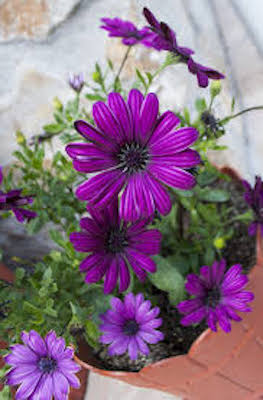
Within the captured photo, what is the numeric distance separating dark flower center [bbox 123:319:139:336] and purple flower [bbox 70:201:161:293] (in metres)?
0.12

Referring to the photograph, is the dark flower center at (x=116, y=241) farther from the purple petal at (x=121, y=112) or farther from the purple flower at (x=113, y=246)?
the purple petal at (x=121, y=112)

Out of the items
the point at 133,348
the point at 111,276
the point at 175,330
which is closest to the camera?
the point at 111,276

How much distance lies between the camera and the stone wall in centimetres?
61

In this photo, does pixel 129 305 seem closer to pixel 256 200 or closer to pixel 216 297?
pixel 216 297

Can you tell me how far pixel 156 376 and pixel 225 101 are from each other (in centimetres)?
41

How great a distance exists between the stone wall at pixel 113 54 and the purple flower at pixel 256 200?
121 millimetres

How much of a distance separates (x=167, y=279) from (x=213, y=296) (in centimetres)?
6

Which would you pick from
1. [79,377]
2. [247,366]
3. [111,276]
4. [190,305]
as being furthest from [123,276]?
[79,377]

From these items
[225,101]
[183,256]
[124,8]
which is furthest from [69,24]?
[183,256]

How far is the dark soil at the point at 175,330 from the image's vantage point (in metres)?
0.72

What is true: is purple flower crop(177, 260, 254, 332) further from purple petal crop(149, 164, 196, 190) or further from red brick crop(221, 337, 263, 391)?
purple petal crop(149, 164, 196, 190)

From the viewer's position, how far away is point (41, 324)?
2.02 feet

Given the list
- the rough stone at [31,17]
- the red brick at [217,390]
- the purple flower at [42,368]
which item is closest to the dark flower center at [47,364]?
the purple flower at [42,368]

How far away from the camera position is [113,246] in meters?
0.53
